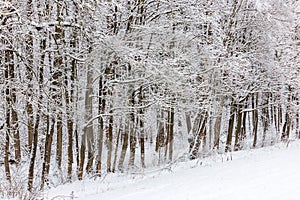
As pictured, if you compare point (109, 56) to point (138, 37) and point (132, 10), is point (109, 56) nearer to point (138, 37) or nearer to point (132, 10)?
point (138, 37)

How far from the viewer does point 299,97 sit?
19797 millimetres

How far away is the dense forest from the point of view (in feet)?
36.0

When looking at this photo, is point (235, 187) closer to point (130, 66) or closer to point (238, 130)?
point (130, 66)

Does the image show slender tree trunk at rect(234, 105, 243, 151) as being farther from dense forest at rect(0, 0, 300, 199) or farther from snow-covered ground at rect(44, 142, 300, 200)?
snow-covered ground at rect(44, 142, 300, 200)

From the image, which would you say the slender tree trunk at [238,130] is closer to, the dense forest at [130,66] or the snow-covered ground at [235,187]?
the dense forest at [130,66]

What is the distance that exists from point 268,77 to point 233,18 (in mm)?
3691

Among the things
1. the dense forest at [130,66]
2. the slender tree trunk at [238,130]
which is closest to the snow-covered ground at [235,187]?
the dense forest at [130,66]

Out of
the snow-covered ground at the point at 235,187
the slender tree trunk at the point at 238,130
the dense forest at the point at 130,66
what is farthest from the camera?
the slender tree trunk at the point at 238,130

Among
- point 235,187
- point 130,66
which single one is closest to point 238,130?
point 130,66

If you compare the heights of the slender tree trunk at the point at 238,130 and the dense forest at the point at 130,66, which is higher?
the dense forest at the point at 130,66

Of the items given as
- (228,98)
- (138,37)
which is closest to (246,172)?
(138,37)

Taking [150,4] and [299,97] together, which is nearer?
[150,4]

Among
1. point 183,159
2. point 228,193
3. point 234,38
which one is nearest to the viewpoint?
point 228,193

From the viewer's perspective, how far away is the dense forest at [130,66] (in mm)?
10977
